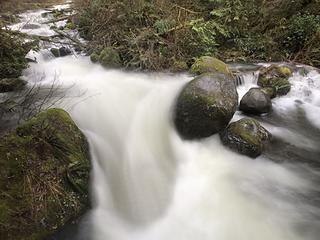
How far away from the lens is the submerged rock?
746cm

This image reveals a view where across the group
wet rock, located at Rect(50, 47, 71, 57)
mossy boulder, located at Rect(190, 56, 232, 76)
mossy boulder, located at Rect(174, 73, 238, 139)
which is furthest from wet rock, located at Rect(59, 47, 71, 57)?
mossy boulder, located at Rect(174, 73, 238, 139)

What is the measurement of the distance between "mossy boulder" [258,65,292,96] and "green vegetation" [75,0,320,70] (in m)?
0.97

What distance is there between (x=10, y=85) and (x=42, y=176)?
293cm

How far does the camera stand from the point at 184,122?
253 inches

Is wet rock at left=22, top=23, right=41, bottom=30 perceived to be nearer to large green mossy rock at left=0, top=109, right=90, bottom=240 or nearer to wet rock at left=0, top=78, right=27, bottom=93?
wet rock at left=0, top=78, right=27, bottom=93

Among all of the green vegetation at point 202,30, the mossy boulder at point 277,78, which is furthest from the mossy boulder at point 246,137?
the green vegetation at point 202,30

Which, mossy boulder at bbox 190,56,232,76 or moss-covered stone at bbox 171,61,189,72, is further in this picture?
moss-covered stone at bbox 171,61,189,72

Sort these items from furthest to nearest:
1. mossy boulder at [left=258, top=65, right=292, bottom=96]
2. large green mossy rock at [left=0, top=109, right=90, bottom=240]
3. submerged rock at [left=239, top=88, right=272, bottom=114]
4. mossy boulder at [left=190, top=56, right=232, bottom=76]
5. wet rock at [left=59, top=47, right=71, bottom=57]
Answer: wet rock at [left=59, top=47, right=71, bottom=57]
mossy boulder at [left=258, top=65, right=292, bottom=96]
mossy boulder at [left=190, top=56, right=232, bottom=76]
submerged rock at [left=239, top=88, right=272, bottom=114]
large green mossy rock at [left=0, top=109, right=90, bottom=240]

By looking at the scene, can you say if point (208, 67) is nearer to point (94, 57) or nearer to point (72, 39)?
point (94, 57)

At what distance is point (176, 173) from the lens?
19.1 feet

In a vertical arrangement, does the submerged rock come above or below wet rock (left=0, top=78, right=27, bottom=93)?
below

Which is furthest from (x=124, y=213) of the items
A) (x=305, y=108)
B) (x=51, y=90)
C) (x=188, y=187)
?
(x=305, y=108)

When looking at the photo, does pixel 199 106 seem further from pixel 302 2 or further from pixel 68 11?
pixel 68 11

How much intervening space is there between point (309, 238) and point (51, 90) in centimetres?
526
